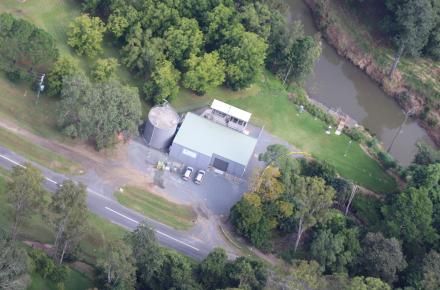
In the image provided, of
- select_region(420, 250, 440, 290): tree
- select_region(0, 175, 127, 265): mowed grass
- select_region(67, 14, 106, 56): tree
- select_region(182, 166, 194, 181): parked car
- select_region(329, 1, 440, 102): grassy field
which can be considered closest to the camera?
select_region(0, 175, 127, 265): mowed grass

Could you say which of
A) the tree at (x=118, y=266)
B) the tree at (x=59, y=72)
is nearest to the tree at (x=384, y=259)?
the tree at (x=118, y=266)

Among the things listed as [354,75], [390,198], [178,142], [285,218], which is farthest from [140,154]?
[354,75]

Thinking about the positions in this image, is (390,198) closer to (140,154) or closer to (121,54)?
(140,154)

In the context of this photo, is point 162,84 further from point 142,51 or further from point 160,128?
point 160,128

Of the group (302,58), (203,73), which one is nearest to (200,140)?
(203,73)

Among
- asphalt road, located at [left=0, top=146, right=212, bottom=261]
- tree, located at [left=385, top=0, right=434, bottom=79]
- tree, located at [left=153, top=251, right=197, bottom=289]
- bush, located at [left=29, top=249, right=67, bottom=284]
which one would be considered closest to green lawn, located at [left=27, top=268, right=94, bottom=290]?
bush, located at [left=29, top=249, right=67, bottom=284]

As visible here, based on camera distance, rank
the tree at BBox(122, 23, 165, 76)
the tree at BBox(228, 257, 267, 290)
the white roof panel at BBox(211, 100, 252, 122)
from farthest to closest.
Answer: the tree at BBox(122, 23, 165, 76), the white roof panel at BBox(211, 100, 252, 122), the tree at BBox(228, 257, 267, 290)

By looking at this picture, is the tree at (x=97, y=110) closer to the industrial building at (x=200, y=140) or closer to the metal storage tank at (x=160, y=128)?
the metal storage tank at (x=160, y=128)

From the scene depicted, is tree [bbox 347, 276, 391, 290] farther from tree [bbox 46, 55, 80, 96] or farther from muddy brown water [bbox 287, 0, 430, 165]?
tree [bbox 46, 55, 80, 96]
